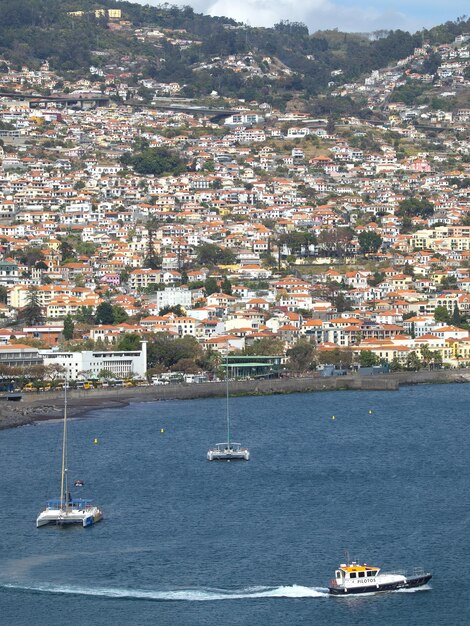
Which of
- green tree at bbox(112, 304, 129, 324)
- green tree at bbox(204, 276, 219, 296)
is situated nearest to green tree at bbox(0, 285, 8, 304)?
green tree at bbox(112, 304, 129, 324)

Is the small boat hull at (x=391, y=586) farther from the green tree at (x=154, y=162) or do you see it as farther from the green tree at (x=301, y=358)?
the green tree at (x=154, y=162)

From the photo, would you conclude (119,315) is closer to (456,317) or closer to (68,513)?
(456,317)

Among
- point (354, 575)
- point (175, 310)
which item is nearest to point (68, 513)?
point (354, 575)

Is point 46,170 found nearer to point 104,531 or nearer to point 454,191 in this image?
point 454,191

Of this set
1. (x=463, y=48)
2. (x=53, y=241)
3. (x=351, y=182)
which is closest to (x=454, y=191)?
(x=351, y=182)

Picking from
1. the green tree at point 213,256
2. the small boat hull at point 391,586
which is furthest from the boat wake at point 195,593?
the green tree at point 213,256

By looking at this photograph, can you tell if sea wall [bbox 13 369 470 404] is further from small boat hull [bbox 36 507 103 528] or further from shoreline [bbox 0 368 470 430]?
small boat hull [bbox 36 507 103 528]
